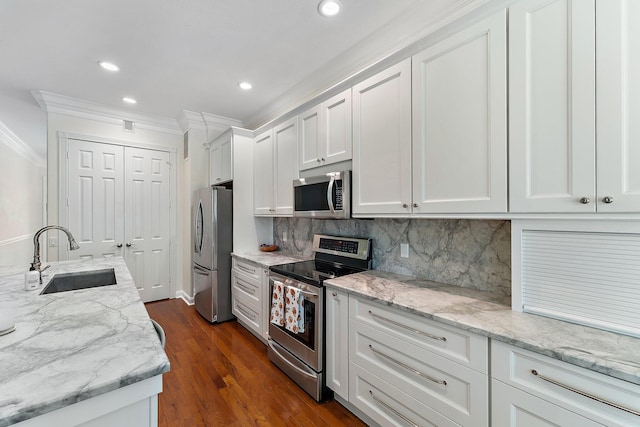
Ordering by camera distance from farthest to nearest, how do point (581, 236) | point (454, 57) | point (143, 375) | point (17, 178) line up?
point (17, 178)
point (454, 57)
point (581, 236)
point (143, 375)

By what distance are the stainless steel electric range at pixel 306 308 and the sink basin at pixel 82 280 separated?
4.21 ft

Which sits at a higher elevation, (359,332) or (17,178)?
(17,178)

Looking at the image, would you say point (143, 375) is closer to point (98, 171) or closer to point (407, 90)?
point (407, 90)

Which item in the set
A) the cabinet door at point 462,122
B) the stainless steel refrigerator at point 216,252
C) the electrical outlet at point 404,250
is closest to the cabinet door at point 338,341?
the electrical outlet at point 404,250

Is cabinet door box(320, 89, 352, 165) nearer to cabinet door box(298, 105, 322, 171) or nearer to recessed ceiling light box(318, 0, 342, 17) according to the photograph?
cabinet door box(298, 105, 322, 171)

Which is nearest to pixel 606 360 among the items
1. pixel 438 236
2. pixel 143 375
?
pixel 438 236

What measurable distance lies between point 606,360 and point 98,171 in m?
5.03

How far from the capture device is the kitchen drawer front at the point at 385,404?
1.42 meters

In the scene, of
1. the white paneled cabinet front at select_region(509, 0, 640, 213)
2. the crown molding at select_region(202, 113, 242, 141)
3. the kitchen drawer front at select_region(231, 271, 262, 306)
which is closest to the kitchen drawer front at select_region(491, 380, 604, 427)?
the white paneled cabinet front at select_region(509, 0, 640, 213)

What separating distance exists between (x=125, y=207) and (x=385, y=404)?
4.16m

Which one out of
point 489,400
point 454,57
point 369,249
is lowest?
point 489,400

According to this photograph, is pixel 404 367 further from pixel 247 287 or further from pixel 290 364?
pixel 247 287

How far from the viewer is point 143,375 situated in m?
0.79

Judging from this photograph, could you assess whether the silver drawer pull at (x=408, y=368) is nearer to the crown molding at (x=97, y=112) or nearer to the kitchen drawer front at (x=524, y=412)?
the kitchen drawer front at (x=524, y=412)
